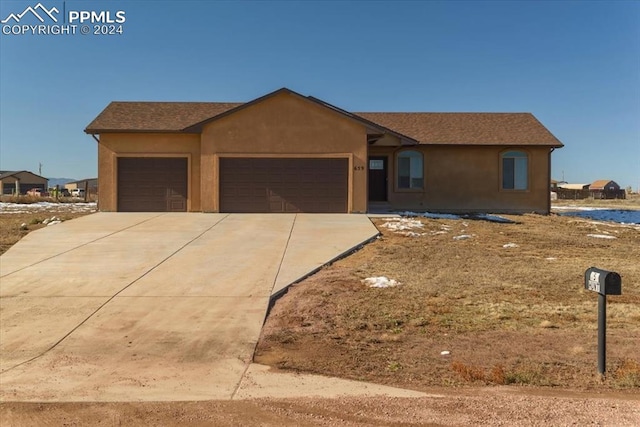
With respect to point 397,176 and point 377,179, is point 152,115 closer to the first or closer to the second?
point 377,179

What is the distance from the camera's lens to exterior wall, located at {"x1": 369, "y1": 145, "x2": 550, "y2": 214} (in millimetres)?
24156

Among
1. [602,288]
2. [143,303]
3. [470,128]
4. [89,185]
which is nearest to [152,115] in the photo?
[470,128]

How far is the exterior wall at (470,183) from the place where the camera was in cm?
2416

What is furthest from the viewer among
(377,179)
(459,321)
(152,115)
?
(377,179)

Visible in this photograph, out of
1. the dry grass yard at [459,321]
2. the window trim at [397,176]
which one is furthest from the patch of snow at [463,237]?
the window trim at [397,176]

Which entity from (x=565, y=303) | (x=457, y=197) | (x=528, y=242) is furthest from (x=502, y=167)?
(x=565, y=303)

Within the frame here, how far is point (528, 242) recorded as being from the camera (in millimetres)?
14484

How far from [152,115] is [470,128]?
48.9ft

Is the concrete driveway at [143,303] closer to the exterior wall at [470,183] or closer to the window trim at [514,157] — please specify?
the exterior wall at [470,183]

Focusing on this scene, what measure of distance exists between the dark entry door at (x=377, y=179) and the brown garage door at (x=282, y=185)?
4.34 meters

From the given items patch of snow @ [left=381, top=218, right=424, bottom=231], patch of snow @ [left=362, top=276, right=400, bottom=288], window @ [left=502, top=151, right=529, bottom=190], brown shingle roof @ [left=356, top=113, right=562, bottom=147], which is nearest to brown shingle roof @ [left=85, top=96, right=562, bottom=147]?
brown shingle roof @ [left=356, top=113, right=562, bottom=147]

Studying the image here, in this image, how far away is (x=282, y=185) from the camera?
20531 mm

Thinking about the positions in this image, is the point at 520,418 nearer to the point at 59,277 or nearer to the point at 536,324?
the point at 536,324

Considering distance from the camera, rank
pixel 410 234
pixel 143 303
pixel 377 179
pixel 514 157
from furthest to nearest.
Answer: pixel 377 179, pixel 514 157, pixel 410 234, pixel 143 303
